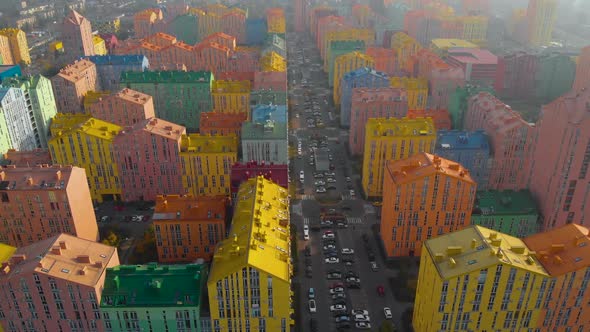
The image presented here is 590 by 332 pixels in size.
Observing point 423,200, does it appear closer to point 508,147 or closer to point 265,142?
point 508,147

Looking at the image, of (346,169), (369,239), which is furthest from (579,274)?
(346,169)

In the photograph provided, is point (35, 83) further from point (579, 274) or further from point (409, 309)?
point (579, 274)

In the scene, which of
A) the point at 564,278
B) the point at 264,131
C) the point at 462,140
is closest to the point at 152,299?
the point at 264,131

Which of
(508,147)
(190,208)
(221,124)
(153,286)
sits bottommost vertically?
(221,124)

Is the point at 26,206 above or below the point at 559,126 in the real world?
below

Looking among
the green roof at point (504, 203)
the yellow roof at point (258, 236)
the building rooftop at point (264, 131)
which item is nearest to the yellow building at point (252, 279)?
the yellow roof at point (258, 236)
